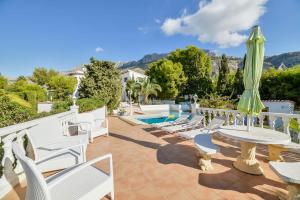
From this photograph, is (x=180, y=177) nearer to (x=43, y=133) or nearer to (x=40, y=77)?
(x=43, y=133)

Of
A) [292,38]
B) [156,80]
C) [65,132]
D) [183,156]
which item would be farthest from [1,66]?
[292,38]

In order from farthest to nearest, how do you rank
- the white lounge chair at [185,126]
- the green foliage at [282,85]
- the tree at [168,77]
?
1. the tree at [168,77]
2. the green foliage at [282,85]
3. the white lounge chair at [185,126]

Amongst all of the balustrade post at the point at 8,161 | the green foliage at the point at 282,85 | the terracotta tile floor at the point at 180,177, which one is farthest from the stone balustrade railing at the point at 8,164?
the green foliage at the point at 282,85

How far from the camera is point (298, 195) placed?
2008 millimetres

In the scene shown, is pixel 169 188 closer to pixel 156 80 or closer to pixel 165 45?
pixel 156 80

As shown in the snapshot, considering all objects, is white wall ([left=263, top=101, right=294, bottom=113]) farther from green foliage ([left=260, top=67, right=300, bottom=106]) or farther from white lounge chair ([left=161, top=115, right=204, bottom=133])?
white lounge chair ([left=161, top=115, right=204, bottom=133])

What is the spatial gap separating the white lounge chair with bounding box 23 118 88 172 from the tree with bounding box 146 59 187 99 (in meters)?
21.9

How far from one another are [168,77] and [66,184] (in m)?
23.5

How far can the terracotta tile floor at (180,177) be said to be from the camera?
2574 millimetres

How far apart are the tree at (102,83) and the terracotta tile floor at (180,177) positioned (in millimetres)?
8353

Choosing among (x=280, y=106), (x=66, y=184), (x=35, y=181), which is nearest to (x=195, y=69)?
(x=280, y=106)

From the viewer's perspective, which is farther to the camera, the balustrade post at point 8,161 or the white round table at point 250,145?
the white round table at point 250,145

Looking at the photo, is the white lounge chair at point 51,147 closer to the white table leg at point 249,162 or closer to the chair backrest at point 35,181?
the chair backrest at point 35,181

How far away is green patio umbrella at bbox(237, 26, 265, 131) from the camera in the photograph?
330cm
